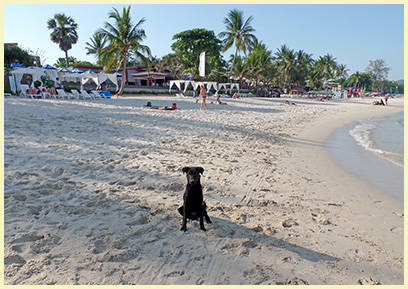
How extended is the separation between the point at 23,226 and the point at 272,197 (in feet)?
11.2

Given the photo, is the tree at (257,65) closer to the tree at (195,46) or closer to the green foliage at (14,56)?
the tree at (195,46)

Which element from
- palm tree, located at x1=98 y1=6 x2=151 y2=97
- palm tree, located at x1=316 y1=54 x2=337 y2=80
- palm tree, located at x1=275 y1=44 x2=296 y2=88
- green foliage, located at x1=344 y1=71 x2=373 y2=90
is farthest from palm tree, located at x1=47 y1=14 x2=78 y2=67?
green foliage, located at x1=344 y1=71 x2=373 y2=90

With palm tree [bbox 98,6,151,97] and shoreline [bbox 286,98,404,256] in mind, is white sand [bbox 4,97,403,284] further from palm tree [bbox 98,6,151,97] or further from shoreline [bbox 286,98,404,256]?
palm tree [bbox 98,6,151,97]

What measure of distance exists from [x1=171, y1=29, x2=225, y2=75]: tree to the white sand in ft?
159

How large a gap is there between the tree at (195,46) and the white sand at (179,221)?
4844 centimetres

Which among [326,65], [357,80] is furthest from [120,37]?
[357,80]

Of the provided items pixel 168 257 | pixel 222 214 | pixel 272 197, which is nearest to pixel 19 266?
pixel 168 257

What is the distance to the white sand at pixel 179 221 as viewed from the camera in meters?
2.42

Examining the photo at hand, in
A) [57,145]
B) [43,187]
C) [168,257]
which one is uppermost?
[57,145]

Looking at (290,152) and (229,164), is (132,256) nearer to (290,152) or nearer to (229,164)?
(229,164)

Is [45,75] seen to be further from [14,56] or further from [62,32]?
[62,32]

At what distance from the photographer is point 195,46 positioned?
5253 cm

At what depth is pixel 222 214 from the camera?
11.6 ft

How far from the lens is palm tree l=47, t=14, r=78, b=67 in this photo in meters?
48.9
